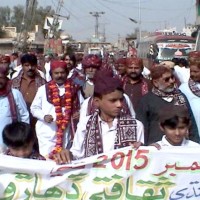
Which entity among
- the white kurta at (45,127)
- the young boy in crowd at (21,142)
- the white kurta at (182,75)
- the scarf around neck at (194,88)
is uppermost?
the scarf around neck at (194,88)

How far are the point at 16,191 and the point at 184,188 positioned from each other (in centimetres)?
116

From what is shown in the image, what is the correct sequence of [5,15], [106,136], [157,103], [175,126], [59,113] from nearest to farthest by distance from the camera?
[175,126] → [106,136] → [157,103] → [59,113] → [5,15]

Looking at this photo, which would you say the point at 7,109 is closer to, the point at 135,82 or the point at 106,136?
the point at 135,82

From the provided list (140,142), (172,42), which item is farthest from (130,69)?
(172,42)

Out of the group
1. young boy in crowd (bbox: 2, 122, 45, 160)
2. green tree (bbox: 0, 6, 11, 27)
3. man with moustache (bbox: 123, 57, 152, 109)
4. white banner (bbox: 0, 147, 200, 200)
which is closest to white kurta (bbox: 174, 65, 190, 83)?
man with moustache (bbox: 123, 57, 152, 109)

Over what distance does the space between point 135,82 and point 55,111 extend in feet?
4.37

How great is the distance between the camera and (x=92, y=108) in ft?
18.5

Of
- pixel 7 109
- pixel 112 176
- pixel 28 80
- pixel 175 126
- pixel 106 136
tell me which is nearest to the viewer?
pixel 112 176

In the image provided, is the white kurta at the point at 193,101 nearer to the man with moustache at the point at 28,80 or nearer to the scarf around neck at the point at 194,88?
the scarf around neck at the point at 194,88

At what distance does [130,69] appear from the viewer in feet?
24.7

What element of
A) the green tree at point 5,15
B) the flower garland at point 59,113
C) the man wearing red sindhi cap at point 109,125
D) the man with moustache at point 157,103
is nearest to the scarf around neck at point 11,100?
the flower garland at point 59,113

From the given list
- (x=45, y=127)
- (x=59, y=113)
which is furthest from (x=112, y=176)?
(x=45, y=127)

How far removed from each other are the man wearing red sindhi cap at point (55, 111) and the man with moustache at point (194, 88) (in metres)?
1.45

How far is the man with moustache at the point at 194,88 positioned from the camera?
219 inches
